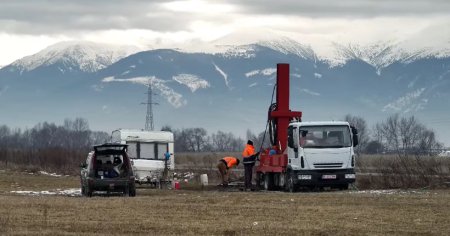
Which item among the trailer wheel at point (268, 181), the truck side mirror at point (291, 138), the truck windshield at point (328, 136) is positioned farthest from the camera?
the trailer wheel at point (268, 181)

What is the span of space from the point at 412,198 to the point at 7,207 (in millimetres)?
11758

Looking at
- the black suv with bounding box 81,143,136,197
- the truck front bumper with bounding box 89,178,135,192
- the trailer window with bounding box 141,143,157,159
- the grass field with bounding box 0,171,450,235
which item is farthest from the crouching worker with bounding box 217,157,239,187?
the grass field with bounding box 0,171,450,235

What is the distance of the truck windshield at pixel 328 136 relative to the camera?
39.2 m

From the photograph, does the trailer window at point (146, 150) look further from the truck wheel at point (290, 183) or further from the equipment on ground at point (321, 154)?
the equipment on ground at point (321, 154)

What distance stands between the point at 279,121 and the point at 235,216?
1832 cm

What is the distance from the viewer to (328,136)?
39.3m

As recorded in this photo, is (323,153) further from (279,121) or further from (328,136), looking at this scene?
(279,121)

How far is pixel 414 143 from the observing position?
173 metres

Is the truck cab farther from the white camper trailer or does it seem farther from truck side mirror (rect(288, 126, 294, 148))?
the white camper trailer

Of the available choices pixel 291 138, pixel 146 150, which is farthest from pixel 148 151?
pixel 291 138

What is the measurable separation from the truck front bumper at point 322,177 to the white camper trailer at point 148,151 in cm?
1078

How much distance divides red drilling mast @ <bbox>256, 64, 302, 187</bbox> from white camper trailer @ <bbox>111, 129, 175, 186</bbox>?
21.3ft

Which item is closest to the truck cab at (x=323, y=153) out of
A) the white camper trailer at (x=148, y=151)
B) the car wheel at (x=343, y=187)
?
the car wheel at (x=343, y=187)

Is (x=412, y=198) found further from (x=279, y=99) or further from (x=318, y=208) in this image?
(x=279, y=99)
